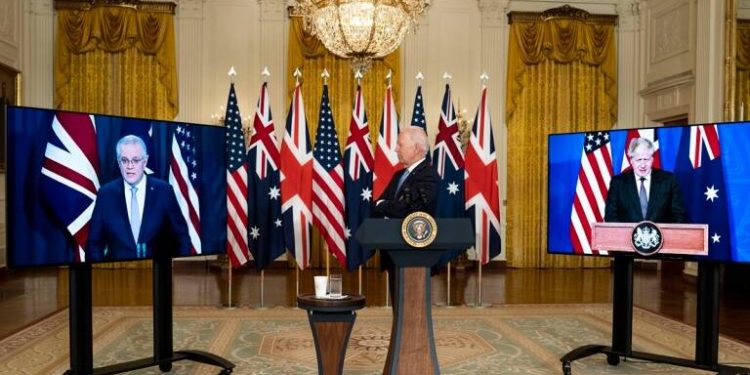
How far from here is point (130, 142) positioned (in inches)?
177

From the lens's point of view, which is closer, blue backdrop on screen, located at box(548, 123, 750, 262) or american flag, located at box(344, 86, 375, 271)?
blue backdrop on screen, located at box(548, 123, 750, 262)

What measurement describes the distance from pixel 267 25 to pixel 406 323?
948 cm

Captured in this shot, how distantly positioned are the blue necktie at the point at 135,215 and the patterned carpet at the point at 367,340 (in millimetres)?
1206

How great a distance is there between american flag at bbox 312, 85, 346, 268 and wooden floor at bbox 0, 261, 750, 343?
96cm

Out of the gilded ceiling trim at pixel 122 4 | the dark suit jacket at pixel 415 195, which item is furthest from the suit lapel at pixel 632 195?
the gilded ceiling trim at pixel 122 4

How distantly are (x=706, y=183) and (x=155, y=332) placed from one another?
403cm

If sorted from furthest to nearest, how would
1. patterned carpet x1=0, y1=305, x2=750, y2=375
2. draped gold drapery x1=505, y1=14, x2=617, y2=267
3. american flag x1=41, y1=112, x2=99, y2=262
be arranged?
draped gold drapery x1=505, y1=14, x2=617, y2=267
patterned carpet x1=0, y1=305, x2=750, y2=375
american flag x1=41, y1=112, x2=99, y2=262

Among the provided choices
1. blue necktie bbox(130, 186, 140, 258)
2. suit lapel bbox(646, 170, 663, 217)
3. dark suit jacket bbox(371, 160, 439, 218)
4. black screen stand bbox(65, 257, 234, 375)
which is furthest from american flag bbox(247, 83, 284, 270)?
suit lapel bbox(646, 170, 663, 217)

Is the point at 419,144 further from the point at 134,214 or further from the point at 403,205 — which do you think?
the point at 134,214

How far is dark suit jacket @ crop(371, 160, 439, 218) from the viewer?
426 cm

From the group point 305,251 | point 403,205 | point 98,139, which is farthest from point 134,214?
point 305,251

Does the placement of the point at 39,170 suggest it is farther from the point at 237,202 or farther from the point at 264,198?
→ the point at 264,198

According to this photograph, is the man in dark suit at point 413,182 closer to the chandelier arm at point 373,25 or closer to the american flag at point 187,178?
the american flag at point 187,178

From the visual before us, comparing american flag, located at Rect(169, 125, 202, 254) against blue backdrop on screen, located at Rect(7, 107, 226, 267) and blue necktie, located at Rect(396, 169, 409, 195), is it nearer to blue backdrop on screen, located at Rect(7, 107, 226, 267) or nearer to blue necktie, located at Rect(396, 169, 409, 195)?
blue backdrop on screen, located at Rect(7, 107, 226, 267)
